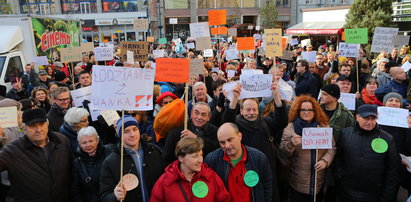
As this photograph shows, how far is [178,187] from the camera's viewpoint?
2795mm

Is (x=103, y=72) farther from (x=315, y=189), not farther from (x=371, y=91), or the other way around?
(x=371, y=91)

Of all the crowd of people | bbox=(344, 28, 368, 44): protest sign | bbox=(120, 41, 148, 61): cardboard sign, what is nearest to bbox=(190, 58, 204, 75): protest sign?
the crowd of people

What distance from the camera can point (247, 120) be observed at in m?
3.69

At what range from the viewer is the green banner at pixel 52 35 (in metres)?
10.8

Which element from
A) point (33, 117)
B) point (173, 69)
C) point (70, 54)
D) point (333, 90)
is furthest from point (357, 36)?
point (70, 54)

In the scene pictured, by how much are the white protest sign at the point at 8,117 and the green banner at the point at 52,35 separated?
770 cm

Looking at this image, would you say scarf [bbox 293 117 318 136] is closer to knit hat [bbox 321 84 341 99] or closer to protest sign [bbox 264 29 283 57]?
knit hat [bbox 321 84 341 99]

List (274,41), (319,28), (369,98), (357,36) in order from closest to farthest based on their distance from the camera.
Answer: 1. (274,41)
2. (369,98)
3. (357,36)
4. (319,28)

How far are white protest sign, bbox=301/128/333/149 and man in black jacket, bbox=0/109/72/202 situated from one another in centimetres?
264

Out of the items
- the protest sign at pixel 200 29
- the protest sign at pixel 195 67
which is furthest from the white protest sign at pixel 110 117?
the protest sign at pixel 200 29

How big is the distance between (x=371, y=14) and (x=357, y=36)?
13.6 metres

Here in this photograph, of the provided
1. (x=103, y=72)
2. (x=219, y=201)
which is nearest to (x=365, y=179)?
(x=219, y=201)

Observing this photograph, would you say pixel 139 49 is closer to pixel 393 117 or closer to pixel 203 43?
pixel 203 43

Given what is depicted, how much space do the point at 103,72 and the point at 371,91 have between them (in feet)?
15.6
